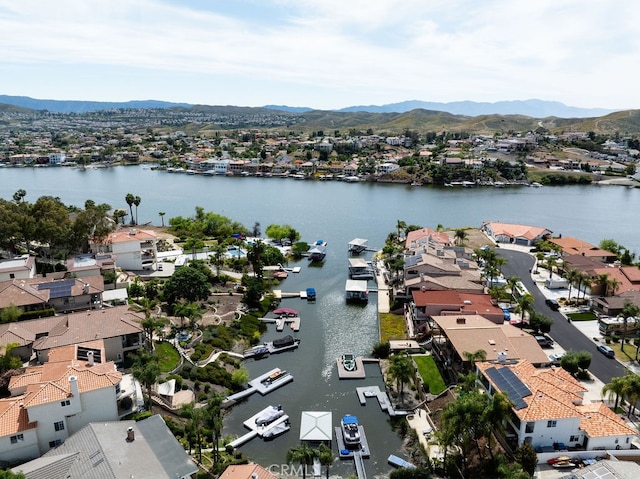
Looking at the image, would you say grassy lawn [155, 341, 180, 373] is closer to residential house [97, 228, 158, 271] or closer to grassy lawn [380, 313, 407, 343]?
grassy lawn [380, 313, 407, 343]

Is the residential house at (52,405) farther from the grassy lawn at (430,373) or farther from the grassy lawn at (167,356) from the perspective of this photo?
the grassy lawn at (430,373)

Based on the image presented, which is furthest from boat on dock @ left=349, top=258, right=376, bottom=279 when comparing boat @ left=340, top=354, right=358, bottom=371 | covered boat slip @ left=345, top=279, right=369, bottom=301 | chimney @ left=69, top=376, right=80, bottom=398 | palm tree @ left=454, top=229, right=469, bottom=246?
chimney @ left=69, top=376, right=80, bottom=398

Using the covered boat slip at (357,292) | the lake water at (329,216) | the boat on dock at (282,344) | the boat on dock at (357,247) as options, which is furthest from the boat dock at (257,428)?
the boat on dock at (357,247)

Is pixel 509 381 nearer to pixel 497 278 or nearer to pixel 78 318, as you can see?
pixel 497 278

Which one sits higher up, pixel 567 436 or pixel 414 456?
pixel 567 436

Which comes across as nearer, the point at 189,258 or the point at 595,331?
the point at 595,331

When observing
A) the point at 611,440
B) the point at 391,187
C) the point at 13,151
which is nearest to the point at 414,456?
the point at 611,440
